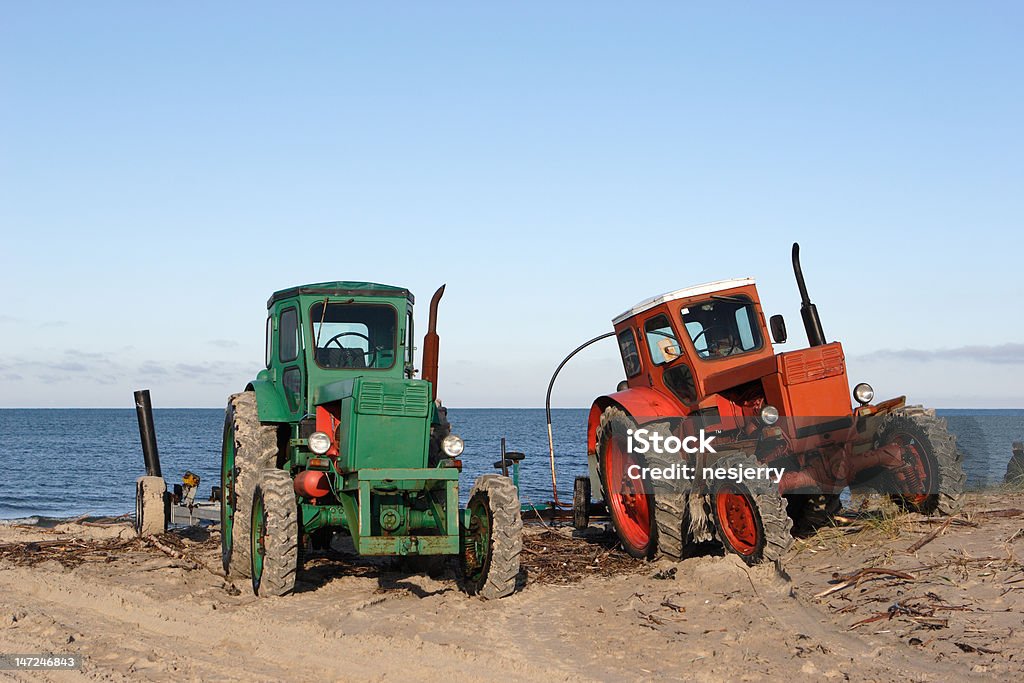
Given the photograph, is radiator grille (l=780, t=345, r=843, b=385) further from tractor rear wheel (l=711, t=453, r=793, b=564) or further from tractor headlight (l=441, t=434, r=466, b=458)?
tractor headlight (l=441, t=434, r=466, b=458)

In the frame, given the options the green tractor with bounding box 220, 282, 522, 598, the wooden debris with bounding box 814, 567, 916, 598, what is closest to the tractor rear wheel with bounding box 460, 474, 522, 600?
the green tractor with bounding box 220, 282, 522, 598

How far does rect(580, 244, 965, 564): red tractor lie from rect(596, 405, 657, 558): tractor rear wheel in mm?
23

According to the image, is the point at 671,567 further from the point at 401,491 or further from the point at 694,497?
the point at 401,491

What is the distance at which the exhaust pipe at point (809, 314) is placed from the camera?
416 inches

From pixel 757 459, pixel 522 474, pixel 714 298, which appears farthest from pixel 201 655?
pixel 522 474

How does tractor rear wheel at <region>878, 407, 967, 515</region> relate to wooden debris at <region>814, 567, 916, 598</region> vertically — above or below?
above

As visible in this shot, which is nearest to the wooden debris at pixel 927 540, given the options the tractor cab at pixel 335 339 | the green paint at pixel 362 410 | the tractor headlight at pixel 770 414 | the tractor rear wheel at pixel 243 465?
the tractor headlight at pixel 770 414

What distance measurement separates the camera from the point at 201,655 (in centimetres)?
686

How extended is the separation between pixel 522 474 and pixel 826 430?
26162 millimetres

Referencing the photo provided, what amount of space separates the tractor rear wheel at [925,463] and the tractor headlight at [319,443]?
565 centimetres

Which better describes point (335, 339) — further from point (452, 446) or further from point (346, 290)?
point (452, 446)

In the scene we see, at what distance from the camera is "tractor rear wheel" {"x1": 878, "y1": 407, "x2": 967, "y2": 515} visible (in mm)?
9742

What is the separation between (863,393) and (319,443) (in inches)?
222

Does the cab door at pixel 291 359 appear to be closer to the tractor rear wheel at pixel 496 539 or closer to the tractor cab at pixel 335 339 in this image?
the tractor cab at pixel 335 339
